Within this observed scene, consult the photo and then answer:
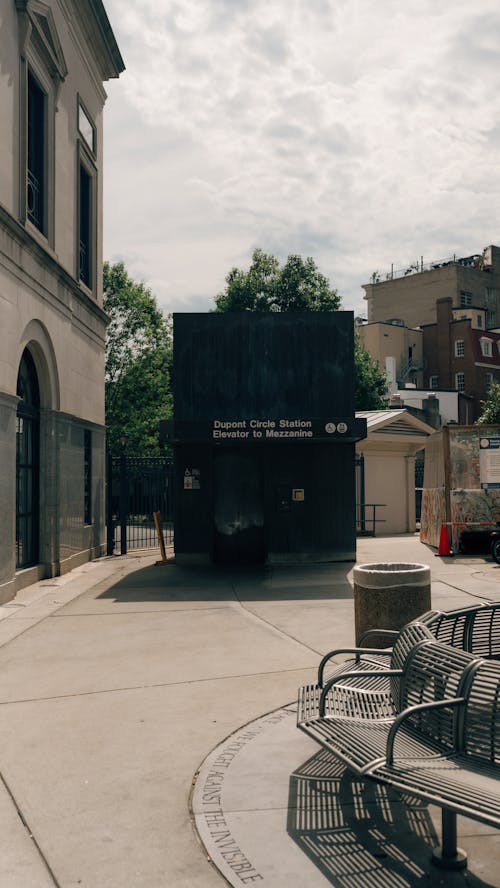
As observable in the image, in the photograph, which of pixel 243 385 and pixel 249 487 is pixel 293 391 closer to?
pixel 243 385

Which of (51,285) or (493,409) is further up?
(493,409)

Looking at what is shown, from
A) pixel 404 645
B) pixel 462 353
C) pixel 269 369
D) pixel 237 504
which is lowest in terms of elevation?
pixel 404 645

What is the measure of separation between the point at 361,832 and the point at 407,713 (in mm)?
816

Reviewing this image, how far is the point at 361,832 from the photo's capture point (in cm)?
434

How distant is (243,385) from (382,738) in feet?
44.1

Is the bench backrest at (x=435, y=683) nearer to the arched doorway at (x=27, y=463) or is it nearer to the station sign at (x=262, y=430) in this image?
the arched doorway at (x=27, y=463)

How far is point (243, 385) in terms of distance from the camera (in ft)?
57.6

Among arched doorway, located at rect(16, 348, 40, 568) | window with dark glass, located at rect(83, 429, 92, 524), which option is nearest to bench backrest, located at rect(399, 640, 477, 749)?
arched doorway, located at rect(16, 348, 40, 568)

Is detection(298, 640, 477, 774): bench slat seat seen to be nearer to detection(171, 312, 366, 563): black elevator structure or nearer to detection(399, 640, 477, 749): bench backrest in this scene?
detection(399, 640, 477, 749): bench backrest

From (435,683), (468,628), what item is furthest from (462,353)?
(435,683)

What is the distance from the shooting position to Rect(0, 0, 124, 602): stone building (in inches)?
514

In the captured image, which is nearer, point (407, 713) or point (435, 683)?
point (407, 713)

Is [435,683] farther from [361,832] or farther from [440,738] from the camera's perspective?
[361,832]

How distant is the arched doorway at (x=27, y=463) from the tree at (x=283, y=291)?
101 feet
